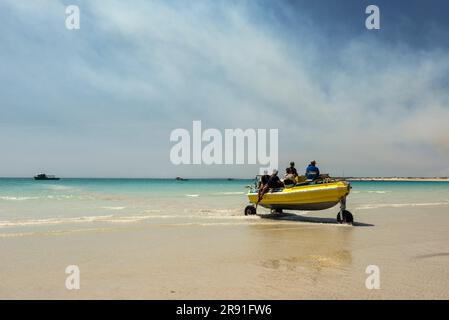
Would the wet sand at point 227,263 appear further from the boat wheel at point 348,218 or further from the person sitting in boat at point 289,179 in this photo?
the person sitting in boat at point 289,179

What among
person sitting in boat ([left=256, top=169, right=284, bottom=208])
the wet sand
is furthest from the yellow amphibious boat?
the wet sand

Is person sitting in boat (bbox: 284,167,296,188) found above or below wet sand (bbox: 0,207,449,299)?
above

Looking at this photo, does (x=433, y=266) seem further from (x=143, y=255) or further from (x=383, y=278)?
(x=143, y=255)

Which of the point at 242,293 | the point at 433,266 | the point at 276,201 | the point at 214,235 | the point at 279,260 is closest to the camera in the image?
the point at 242,293

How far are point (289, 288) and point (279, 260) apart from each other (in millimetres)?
2059

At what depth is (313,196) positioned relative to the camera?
15883 millimetres

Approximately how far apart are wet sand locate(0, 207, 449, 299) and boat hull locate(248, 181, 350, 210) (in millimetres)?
2852

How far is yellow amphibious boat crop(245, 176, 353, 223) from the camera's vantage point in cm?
1510

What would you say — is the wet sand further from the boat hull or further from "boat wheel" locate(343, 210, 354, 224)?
the boat hull

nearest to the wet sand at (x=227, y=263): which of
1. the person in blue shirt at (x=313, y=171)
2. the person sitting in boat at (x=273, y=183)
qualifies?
the person in blue shirt at (x=313, y=171)

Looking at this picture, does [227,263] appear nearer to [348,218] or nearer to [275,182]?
[348,218]
